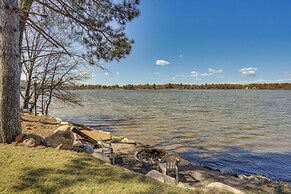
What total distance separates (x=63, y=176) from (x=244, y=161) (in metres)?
6.40

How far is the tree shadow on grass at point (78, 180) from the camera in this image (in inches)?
108

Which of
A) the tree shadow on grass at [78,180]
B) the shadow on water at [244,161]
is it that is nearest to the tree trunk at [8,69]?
the tree shadow on grass at [78,180]

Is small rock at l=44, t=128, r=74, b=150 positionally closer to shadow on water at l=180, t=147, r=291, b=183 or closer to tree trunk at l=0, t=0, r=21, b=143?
tree trunk at l=0, t=0, r=21, b=143

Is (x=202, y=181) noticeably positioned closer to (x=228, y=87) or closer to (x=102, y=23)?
(x=102, y=23)

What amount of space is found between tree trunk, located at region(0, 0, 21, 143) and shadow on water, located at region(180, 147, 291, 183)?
5652mm

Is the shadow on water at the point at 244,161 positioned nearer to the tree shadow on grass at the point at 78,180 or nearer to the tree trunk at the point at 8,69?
the tree shadow on grass at the point at 78,180

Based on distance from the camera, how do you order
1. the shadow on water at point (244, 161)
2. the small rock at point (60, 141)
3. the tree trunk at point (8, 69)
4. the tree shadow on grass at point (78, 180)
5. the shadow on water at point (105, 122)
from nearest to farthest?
the tree shadow on grass at point (78, 180)
the tree trunk at point (8, 69)
the small rock at point (60, 141)
the shadow on water at point (244, 161)
the shadow on water at point (105, 122)

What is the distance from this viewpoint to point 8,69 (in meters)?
4.14

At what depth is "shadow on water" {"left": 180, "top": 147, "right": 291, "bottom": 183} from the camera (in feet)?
20.7

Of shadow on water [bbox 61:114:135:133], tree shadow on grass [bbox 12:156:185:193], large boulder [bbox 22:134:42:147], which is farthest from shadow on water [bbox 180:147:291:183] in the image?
shadow on water [bbox 61:114:135:133]

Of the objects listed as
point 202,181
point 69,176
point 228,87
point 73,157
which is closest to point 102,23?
point 73,157

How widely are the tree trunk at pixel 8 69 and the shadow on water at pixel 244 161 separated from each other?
5.65 m

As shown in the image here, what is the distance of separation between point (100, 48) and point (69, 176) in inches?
180

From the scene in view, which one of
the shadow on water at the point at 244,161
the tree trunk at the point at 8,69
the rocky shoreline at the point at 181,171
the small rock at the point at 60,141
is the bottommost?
the shadow on water at the point at 244,161
